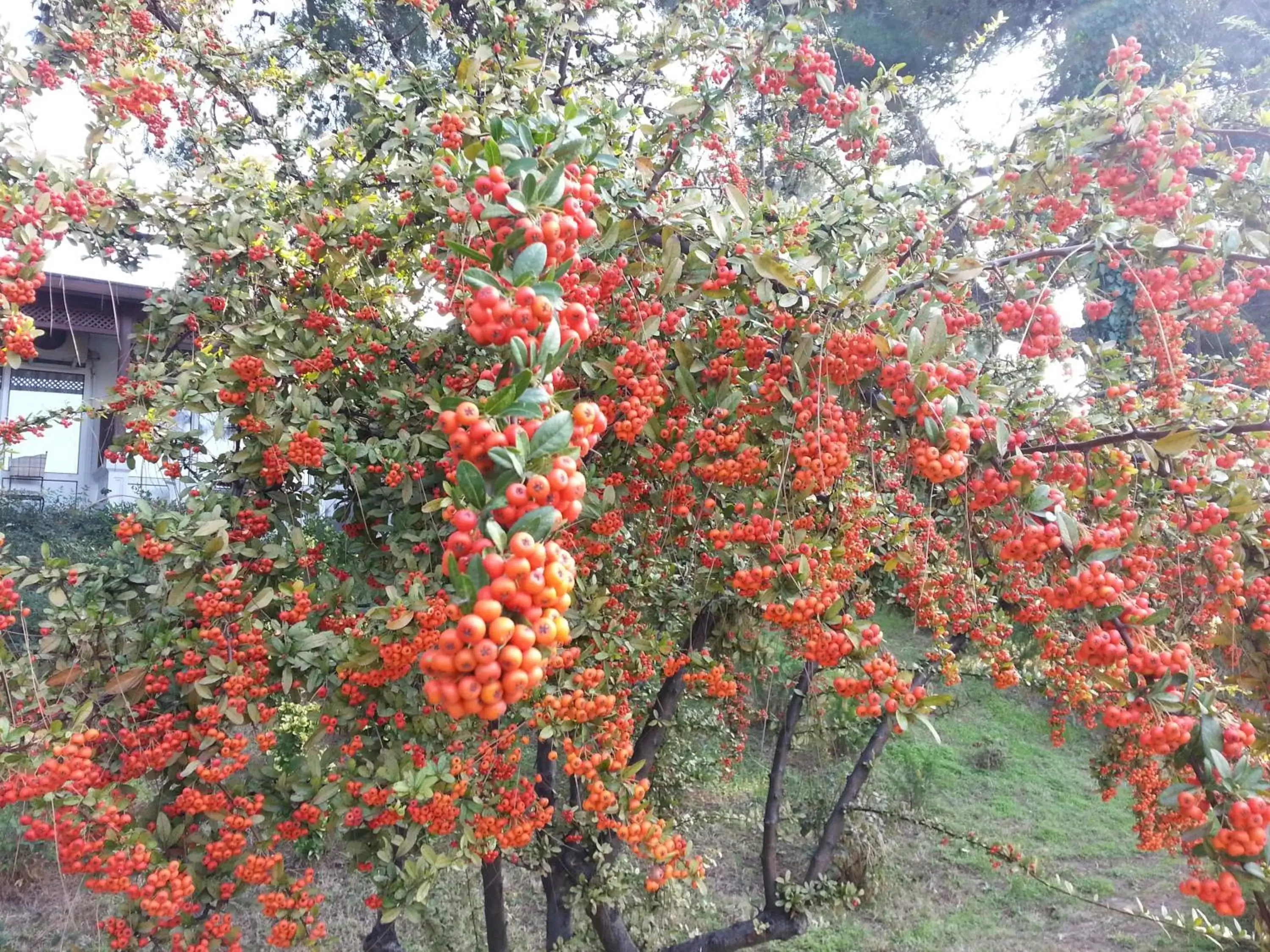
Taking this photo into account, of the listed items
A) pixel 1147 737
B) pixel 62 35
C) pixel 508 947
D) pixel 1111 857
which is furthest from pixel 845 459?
pixel 1111 857

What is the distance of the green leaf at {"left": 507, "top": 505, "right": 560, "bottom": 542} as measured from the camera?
97 centimetres

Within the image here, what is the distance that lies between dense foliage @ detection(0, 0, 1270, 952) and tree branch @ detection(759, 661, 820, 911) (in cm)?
39

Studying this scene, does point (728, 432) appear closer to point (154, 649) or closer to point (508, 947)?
point (154, 649)

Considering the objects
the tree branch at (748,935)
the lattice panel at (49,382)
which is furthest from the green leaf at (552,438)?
the lattice panel at (49,382)

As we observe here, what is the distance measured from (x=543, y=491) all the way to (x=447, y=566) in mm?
169

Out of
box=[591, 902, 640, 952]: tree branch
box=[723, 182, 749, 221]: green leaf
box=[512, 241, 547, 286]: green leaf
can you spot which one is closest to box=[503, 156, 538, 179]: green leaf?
box=[512, 241, 547, 286]: green leaf

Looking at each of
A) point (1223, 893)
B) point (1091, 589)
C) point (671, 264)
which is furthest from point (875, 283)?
point (1223, 893)

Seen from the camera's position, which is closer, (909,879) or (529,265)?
(529,265)

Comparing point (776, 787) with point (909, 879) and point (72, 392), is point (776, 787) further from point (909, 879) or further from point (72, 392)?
point (72, 392)

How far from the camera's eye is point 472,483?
1.07m

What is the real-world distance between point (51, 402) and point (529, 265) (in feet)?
39.1

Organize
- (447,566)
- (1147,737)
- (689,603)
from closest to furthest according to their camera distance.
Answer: (447,566), (1147,737), (689,603)

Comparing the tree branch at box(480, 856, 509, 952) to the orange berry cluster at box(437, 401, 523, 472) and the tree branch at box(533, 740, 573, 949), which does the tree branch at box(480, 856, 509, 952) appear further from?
the orange berry cluster at box(437, 401, 523, 472)

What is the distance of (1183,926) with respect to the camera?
1.86 metres
